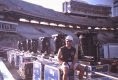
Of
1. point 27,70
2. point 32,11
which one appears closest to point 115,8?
point 32,11

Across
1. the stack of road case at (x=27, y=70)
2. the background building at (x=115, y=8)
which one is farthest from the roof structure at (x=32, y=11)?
the stack of road case at (x=27, y=70)

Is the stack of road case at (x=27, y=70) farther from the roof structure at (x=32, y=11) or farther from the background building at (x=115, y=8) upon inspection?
the background building at (x=115, y=8)

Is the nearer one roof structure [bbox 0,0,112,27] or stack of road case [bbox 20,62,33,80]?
stack of road case [bbox 20,62,33,80]

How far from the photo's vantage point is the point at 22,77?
1127 cm

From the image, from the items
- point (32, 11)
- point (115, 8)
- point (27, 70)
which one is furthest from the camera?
point (115, 8)

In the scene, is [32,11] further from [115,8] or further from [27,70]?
[27,70]

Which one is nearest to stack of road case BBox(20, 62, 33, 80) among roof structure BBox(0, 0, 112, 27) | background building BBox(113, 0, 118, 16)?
roof structure BBox(0, 0, 112, 27)

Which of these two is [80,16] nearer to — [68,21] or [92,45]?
[68,21]

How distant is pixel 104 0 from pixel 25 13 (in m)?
33.7

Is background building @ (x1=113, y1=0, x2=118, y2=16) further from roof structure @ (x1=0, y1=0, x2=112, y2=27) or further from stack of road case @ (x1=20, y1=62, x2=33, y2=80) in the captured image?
stack of road case @ (x1=20, y1=62, x2=33, y2=80)

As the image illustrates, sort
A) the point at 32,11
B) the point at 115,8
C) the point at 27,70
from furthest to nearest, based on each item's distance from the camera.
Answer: the point at 115,8 < the point at 32,11 < the point at 27,70

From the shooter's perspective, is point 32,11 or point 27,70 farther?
point 32,11

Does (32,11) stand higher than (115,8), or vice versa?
(115,8)

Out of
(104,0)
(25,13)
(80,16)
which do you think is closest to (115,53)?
(25,13)
